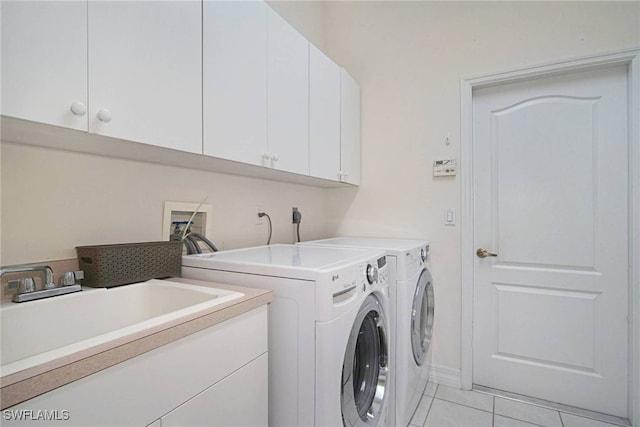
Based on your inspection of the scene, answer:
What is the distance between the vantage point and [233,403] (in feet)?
2.98

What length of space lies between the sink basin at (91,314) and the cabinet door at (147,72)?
0.53 m

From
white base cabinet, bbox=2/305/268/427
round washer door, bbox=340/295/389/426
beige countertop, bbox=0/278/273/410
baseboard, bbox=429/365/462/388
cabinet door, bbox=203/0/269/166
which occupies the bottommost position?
baseboard, bbox=429/365/462/388

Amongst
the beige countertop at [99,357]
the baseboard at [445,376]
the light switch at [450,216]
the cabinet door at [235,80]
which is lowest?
the baseboard at [445,376]

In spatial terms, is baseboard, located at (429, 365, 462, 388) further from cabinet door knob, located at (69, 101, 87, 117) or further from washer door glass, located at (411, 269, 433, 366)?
cabinet door knob, located at (69, 101, 87, 117)

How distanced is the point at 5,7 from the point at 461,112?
226 cm

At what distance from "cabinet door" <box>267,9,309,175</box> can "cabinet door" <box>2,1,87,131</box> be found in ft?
2.60

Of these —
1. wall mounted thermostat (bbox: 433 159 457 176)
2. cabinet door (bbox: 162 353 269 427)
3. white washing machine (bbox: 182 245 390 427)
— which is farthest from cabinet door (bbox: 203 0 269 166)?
wall mounted thermostat (bbox: 433 159 457 176)

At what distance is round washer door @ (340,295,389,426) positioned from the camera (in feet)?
4.22

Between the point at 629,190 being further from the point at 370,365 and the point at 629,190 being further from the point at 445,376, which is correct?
the point at 370,365

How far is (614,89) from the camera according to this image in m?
1.84

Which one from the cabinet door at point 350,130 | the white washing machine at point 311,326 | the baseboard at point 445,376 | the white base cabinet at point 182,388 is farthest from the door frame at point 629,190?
the white base cabinet at point 182,388

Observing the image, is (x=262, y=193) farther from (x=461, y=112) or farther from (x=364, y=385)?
(x=461, y=112)

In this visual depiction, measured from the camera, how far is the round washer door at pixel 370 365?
1287mm

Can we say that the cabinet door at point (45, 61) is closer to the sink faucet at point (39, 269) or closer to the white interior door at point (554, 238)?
the sink faucet at point (39, 269)
